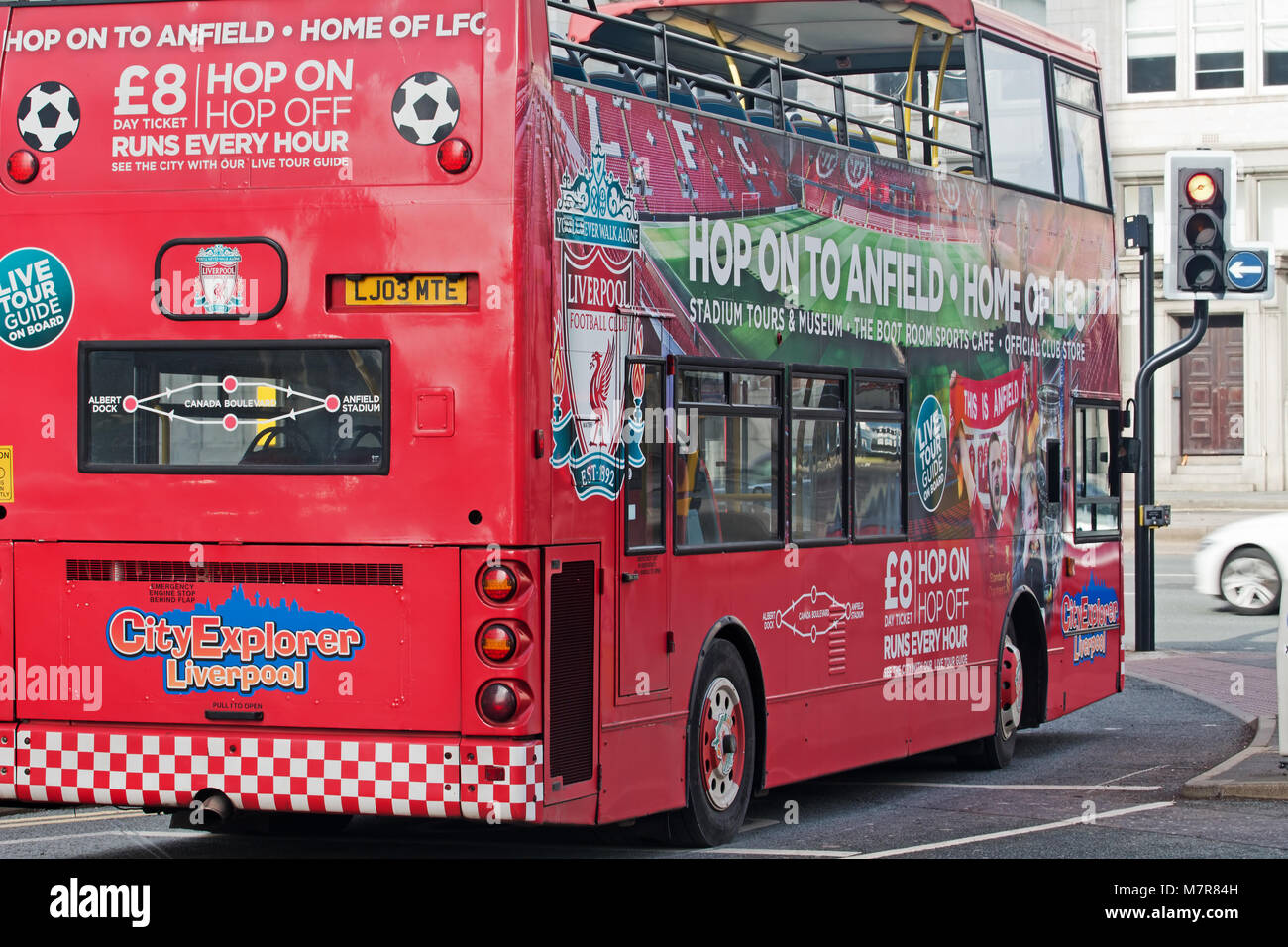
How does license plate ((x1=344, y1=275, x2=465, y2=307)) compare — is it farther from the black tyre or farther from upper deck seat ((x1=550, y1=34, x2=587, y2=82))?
the black tyre

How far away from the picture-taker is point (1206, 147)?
144 ft

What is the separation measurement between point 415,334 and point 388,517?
2.43 ft

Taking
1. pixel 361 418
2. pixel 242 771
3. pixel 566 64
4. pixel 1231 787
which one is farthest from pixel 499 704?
pixel 1231 787

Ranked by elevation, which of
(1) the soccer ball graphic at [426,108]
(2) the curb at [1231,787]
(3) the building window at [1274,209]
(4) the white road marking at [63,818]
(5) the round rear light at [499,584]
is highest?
(3) the building window at [1274,209]

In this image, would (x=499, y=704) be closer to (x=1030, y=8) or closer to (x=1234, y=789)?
(x=1234, y=789)

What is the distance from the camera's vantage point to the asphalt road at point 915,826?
955cm

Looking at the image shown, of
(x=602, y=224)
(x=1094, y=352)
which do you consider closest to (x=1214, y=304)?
(x=1094, y=352)

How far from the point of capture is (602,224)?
29.0 feet

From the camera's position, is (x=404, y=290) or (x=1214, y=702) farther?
(x=1214, y=702)

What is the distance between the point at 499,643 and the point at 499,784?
55 cm

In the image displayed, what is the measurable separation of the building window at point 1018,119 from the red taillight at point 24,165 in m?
6.56

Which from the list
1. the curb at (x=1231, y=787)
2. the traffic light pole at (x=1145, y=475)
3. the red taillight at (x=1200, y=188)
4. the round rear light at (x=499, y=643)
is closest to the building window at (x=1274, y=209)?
the traffic light pole at (x=1145, y=475)

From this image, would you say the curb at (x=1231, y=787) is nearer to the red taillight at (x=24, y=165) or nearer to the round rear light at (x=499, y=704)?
the round rear light at (x=499, y=704)

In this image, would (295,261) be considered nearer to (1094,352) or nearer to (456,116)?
(456,116)
